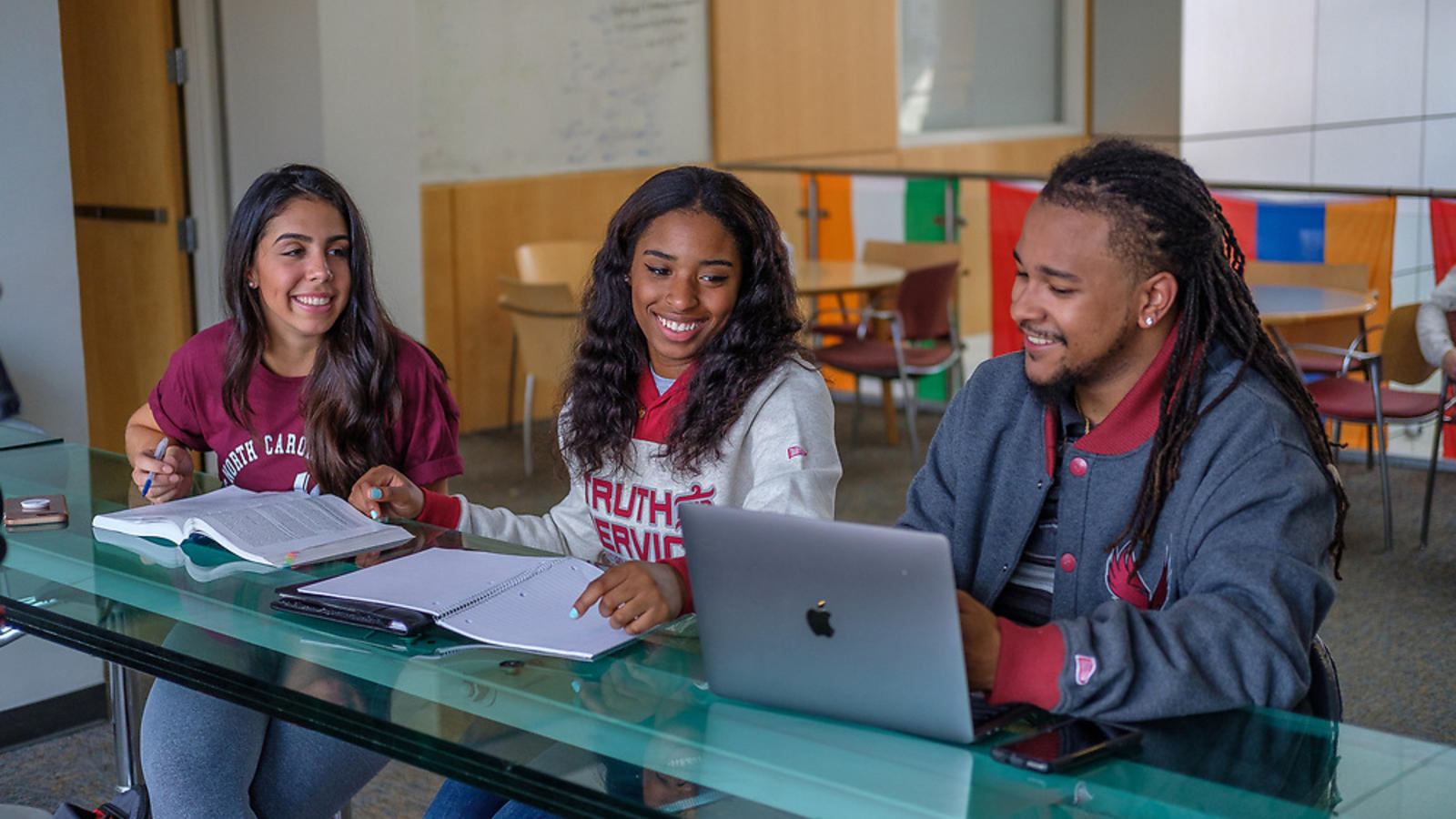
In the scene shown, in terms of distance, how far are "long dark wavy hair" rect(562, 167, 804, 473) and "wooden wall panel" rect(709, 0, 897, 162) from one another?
17.0ft

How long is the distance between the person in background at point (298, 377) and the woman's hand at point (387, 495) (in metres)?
0.15

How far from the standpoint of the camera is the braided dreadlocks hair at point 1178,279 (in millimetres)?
1514

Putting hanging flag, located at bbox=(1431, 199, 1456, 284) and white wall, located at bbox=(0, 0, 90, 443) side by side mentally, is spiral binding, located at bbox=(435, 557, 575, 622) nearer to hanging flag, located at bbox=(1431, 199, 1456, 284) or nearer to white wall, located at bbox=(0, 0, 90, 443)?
white wall, located at bbox=(0, 0, 90, 443)

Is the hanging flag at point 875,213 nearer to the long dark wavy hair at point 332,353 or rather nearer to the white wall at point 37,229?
the white wall at point 37,229

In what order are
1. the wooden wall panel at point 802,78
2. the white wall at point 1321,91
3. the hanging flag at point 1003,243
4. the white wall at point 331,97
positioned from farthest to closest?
the white wall at point 1321,91 < the wooden wall panel at point 802,78 < the hanging flag at point 1003,243 < the white wall at point 331,97

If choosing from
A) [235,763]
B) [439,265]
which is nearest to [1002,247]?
[439,265]

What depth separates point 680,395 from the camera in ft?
6.61

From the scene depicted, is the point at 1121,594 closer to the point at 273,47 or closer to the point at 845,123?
the point at 273,47

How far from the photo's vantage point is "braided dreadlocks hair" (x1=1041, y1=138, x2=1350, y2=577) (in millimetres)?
1514

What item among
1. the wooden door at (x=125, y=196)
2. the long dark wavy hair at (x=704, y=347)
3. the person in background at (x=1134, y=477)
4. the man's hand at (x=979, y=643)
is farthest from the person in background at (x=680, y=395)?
the wooden door at (x=125, y=196)

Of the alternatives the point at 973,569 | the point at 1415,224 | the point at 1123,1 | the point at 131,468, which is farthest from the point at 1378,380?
the point at 1123,1

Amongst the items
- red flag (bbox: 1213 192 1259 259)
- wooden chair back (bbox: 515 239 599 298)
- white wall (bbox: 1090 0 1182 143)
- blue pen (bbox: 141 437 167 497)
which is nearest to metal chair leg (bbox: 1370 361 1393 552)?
red flag (bbox: 1213 192 1259 259)

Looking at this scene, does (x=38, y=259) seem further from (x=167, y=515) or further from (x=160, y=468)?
(x=167, y=515)

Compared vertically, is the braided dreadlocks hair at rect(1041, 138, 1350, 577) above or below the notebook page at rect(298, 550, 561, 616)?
above
